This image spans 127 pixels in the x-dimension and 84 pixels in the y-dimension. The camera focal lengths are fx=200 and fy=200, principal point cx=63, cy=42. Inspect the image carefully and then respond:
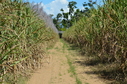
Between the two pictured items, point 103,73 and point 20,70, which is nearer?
point 20,70

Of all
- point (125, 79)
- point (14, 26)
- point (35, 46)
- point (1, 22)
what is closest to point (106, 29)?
point (125, 79)

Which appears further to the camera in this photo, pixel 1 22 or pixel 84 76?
pixel 84 76

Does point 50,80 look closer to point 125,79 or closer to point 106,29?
point 125,79

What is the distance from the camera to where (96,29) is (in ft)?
19.3

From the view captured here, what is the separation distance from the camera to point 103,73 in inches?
199

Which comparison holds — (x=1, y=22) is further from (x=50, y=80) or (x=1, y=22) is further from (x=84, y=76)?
(x=84, y=76)

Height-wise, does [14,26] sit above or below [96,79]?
above

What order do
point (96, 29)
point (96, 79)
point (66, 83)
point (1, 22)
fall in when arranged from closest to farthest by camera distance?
point (1, 22)
point (66, 83)
point (96, 79)
point (96, 29)

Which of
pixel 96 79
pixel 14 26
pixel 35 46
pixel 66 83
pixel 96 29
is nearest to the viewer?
pixel 14 26

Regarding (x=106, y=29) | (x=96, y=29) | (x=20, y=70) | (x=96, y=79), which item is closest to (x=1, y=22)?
(x=20, y=70)

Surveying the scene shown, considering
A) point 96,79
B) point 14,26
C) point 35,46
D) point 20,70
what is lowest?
point 96,79

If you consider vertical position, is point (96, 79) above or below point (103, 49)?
below

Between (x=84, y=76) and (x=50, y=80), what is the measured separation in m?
0.93

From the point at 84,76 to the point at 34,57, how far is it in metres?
1.33
